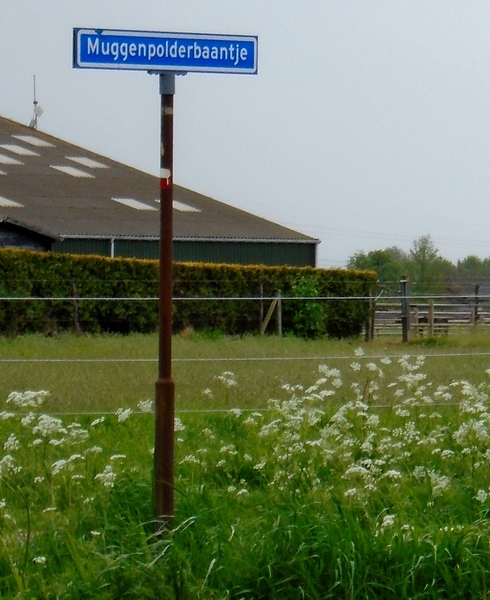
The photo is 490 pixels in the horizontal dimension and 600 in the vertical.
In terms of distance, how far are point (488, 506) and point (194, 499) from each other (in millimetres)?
1464

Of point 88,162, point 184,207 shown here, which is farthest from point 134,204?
point 88,162

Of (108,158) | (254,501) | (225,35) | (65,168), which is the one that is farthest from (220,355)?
(108,158)

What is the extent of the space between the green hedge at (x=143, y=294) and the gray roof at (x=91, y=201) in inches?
137

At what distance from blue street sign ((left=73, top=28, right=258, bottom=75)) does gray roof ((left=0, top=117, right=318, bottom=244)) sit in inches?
813

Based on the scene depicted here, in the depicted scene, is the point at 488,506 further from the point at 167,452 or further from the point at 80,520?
the point at 80,520

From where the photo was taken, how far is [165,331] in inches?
202

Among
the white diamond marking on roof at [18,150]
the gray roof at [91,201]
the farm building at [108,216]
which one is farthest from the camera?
the white diamond marking on roof at [18,150]

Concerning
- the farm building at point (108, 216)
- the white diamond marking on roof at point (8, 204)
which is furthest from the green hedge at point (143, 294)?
the white diamond marking on roof at point (8, 204)

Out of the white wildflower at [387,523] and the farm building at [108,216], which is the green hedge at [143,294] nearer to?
the farm building at [108,216]

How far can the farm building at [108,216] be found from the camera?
2850cm

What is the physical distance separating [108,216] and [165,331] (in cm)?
2568

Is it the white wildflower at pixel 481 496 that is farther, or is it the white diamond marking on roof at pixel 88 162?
the white diamond marking on roof at pixel 88 162

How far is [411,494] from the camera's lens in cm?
579

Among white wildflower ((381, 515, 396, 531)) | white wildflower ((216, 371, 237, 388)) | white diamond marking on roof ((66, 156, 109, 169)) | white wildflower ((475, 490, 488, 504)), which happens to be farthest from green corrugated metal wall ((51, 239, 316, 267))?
white wildflower ((381, 515, 396, 531))
